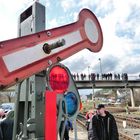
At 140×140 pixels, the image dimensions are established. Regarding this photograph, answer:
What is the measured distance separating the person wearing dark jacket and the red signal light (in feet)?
10.4

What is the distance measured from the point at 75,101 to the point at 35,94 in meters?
0.32

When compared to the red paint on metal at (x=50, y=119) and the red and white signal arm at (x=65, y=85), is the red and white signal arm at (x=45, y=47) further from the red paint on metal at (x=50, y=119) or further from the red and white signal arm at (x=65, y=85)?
the red paint on metal at (x=50, y=119)

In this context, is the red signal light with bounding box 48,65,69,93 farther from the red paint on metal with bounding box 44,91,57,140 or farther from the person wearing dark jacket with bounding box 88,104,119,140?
the person wearing dark jacket with bounding box 88,104,119,140

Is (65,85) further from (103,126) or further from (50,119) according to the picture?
(103,126)

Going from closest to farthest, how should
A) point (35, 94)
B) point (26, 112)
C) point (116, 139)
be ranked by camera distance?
point (26, 112) < point (35, 94) < point (116, 139)

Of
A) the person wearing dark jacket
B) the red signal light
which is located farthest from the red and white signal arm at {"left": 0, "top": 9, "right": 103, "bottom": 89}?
the person wearing dark jacket

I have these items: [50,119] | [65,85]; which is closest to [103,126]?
[65,85]

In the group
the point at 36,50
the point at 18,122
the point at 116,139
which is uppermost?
the point at 36,50

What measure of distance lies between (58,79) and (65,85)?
0.23 feet

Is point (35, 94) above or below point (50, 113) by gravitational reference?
Result: above

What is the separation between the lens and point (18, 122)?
7.47ft

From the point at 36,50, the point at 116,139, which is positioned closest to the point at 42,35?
the point at 36,50

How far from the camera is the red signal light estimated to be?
6.83ft

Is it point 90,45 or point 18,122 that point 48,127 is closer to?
point 18,122
